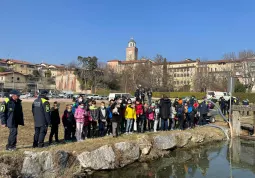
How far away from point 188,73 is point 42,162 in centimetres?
9475

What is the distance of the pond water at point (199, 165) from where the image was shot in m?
8.24

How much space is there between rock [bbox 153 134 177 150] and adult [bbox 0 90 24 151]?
5.36 meters

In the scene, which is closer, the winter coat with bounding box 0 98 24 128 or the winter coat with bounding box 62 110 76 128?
the winter coat with bounding box 0 98 24 128

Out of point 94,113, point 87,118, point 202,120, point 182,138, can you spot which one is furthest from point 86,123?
point 202,120

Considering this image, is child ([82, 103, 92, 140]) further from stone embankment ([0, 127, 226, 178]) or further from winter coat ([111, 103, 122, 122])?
stone embankment ([0, 127, 226, 178])

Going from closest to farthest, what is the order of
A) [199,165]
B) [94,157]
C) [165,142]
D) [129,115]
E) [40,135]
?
[40,135] < [94,157] < [199,165] < [165,142] < [129,115]

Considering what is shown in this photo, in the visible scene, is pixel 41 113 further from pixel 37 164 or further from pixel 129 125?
pixel 129 125

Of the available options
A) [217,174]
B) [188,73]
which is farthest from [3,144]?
[188,73]

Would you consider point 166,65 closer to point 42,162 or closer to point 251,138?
point 251,138

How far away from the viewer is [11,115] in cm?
Answer: 720

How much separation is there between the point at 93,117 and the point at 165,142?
10.5ft

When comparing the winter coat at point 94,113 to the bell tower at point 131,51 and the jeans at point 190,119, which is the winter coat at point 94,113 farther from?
the bell tower at point 131,51

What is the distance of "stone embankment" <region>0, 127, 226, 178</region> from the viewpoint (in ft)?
21.7

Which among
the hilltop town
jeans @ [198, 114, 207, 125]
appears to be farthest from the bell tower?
jeans @ [198, 114, 207, 125]
